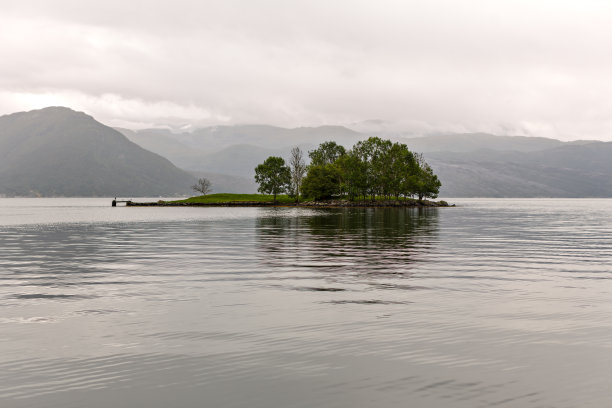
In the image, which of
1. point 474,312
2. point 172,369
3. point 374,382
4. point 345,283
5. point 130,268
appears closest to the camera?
point 374,382

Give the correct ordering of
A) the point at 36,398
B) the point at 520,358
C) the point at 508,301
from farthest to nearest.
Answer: the point at 508,301 < the point at 520,358 < the point at 36,398

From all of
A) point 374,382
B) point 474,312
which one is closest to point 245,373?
point 374,382

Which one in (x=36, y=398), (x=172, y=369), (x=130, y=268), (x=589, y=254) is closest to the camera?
(x=36, y=398)

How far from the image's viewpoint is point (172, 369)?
1411 centimetres

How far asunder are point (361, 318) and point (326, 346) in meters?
4.05

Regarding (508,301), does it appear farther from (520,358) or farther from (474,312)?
(520,358)

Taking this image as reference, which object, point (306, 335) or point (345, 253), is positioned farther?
point (345, 253)

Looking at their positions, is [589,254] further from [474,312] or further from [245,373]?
[245,373]

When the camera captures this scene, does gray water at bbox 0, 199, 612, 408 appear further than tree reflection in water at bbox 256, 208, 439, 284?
No

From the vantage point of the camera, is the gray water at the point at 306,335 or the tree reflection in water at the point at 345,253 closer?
the gray water at the point at 306,335

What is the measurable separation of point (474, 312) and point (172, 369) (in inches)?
489

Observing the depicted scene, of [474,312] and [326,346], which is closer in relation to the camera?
[326,346]

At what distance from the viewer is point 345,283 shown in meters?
28.9

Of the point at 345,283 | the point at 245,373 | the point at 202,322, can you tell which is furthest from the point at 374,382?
the point at 345,283
